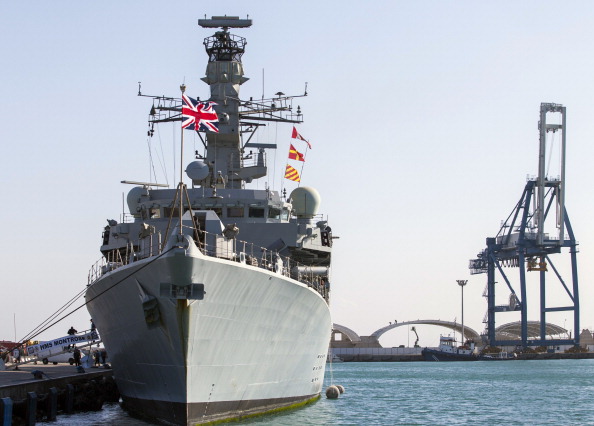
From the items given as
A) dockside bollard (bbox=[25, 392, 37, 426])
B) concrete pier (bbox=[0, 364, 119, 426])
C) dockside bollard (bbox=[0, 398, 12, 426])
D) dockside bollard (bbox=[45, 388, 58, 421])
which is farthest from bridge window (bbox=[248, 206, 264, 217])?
dockside bollard (bbox=[0, 398, 12, 426])

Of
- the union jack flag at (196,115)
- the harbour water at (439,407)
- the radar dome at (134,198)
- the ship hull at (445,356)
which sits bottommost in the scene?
the ship hull at (445,356)

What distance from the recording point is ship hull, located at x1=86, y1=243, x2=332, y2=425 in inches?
734

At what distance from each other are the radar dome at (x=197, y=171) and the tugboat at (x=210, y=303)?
0.15 ft

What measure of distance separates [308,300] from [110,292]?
16.0 feet

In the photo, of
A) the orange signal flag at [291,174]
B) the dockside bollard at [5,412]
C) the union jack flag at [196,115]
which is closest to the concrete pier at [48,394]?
the dockside bollard at [5,412]

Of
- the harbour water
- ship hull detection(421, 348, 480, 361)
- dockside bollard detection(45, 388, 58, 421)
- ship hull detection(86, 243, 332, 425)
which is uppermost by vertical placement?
ship hull detection(86, 243, 332, 425)

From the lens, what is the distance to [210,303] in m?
18.8

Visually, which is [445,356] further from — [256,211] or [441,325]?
[256,211]

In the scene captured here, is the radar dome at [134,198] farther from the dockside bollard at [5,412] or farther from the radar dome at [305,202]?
the dockside bollard at [5,412]

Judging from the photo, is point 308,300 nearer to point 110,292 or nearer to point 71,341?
point 110,292

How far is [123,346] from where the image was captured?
2216cm

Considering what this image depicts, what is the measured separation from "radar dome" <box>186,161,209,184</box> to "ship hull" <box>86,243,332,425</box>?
5.82m

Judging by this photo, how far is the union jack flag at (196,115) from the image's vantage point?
19609 millimetres

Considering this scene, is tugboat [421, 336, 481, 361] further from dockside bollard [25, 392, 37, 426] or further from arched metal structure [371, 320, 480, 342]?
dockside bollard [25, 392, 37, 426]
